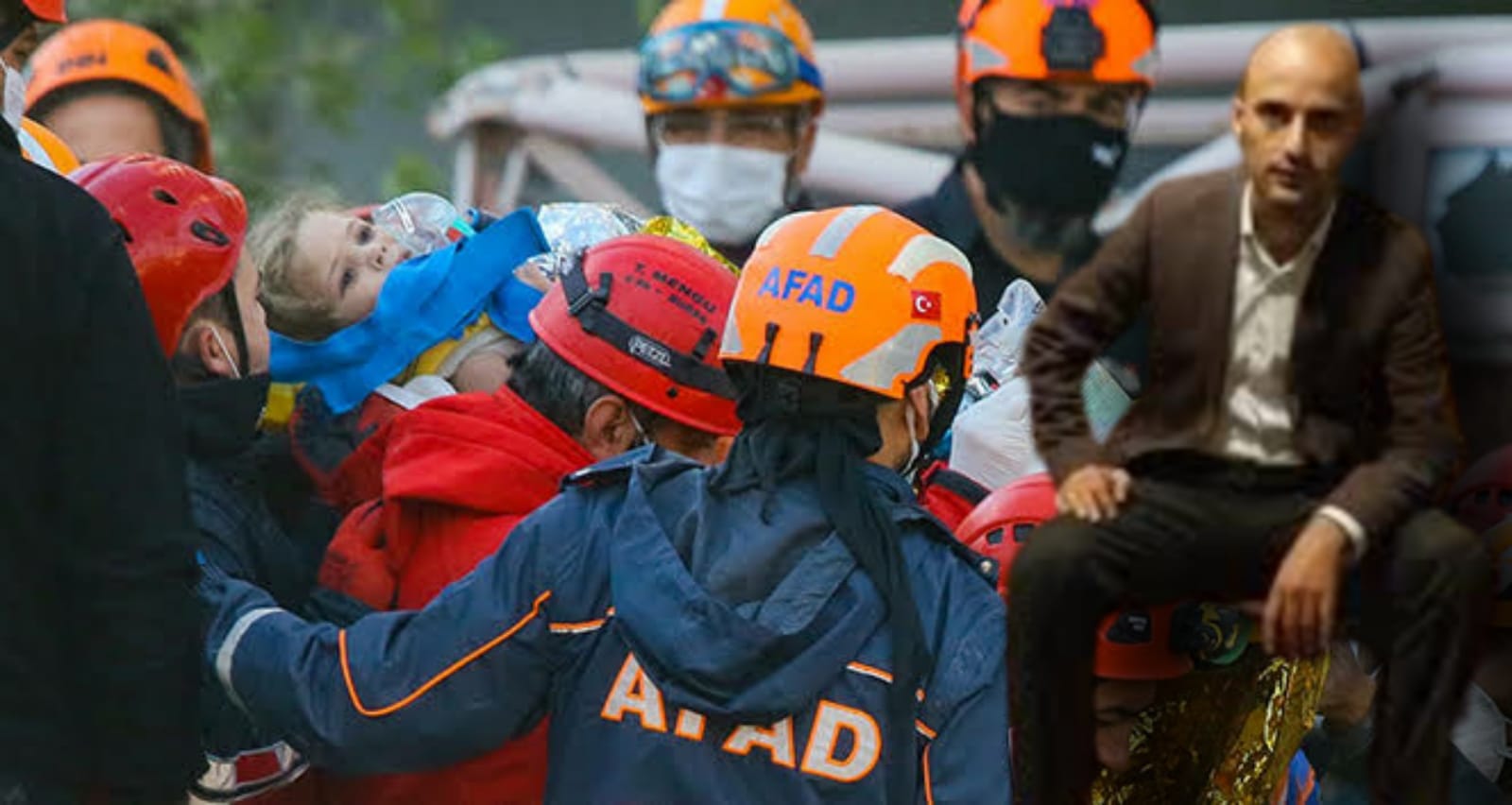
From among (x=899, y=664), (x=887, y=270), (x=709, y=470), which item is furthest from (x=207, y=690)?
(x=887, y=270)

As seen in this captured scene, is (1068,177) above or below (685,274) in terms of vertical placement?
above

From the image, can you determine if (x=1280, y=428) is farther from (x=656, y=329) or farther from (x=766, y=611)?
(x=656, y=329)

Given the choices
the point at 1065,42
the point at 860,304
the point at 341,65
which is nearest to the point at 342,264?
the point at 860,304

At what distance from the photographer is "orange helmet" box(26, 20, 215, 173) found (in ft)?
22.3

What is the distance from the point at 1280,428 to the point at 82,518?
5.82 feet

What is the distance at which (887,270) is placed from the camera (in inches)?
116

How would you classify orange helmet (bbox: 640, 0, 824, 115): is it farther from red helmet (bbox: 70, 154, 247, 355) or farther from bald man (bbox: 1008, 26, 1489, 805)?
bald man (bbox: 1008, 26, 1489, 805)

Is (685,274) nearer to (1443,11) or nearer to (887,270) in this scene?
(887,270)

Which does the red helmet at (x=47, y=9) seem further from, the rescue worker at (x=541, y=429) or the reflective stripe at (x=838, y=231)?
the reflective stripe at (x=838, y=231)

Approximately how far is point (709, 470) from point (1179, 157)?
2.64ft

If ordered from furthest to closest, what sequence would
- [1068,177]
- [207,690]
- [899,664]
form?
1. [207,690]
2. [899,664]
3. [1068,177]

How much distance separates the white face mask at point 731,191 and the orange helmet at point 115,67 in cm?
185

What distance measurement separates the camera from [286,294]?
4.43 meters

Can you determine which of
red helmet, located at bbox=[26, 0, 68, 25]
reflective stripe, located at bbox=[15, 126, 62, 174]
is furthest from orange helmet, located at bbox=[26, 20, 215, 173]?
red helmet, located at bbox=[26, 0, 68, 25]
